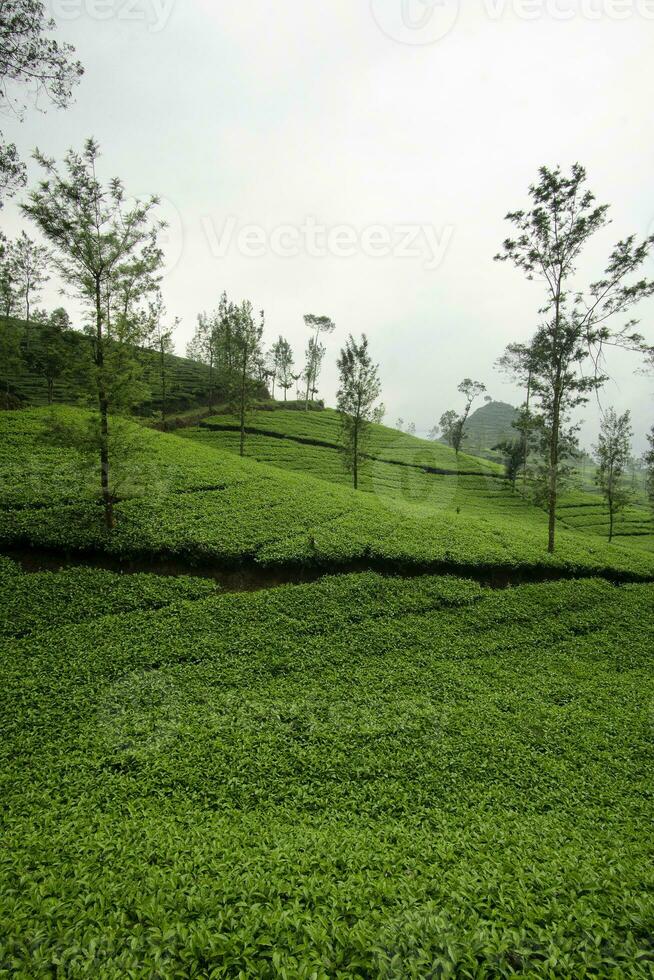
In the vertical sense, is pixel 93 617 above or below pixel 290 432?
below

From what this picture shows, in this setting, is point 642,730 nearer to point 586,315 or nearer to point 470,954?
point 470,954

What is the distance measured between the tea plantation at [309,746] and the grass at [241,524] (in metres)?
0.12

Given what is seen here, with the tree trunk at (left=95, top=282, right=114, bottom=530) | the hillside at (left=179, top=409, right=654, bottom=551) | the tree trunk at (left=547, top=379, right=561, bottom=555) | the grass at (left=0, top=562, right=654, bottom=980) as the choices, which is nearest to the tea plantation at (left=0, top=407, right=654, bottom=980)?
the grass at (left=0, top=562, right=654, bottom=980)

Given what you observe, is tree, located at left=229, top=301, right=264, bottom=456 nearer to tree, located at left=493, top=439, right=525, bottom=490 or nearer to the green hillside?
the green hillside

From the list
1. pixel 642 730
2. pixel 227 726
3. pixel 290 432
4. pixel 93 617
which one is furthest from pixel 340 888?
pixel 290 432

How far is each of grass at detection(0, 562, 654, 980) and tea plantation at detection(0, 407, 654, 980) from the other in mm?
39

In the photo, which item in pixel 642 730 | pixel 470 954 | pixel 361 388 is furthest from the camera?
pixel 361 388

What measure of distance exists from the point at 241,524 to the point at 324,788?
33.4 ft

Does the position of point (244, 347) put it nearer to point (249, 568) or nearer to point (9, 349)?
point (9, 349)

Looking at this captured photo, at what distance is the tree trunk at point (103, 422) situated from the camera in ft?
41.8

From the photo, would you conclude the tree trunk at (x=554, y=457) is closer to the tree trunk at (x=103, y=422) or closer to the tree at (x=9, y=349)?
the tree trunk at (x=103, y=422)

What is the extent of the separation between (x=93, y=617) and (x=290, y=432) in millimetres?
38928

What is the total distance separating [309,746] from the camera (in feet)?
25.8

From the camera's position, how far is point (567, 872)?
203 inches
